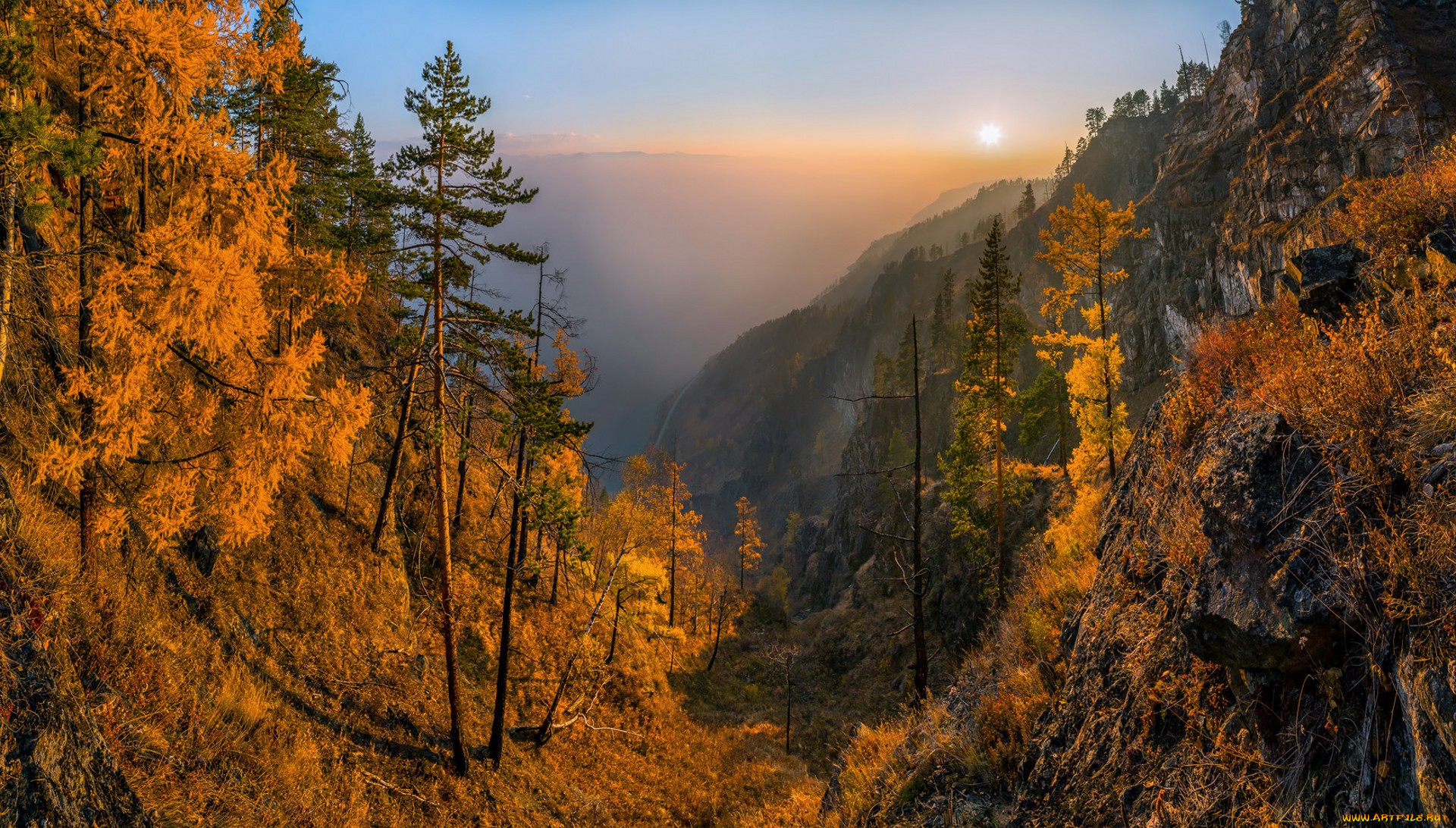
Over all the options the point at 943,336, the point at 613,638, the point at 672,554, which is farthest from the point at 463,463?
the point at 943,336

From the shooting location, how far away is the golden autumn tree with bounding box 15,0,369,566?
23.7 feet

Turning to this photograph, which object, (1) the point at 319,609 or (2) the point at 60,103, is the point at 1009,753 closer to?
(1) the point at 319,609

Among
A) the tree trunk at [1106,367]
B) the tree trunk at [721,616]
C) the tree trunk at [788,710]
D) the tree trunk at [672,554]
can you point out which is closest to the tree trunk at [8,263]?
the tree trunk at [788,710]

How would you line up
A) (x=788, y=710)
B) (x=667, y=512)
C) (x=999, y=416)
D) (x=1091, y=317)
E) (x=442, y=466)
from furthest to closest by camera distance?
1. (x=667, y=512)
2. (x=788, y=710)
3. (x=999, y=416)
4. (x=1091, y=317)
5. (x=442, y=466)

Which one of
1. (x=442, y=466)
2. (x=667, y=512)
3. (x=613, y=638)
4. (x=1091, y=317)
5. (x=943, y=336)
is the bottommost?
(x=613, y=638)

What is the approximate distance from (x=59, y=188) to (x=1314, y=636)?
50.3ft

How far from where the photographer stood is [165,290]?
7324 mm

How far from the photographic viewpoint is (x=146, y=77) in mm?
7715

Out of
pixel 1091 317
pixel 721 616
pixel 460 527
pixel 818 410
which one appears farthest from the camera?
pixel 818 410

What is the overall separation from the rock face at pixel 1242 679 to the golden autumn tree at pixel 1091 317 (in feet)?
53.9

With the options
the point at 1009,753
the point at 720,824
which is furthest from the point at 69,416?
the point at 720,824

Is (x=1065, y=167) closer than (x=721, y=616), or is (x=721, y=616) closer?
(x=721, y=616)

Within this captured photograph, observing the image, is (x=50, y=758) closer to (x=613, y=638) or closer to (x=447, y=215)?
(x=447, y=215)

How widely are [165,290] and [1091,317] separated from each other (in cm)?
2489
